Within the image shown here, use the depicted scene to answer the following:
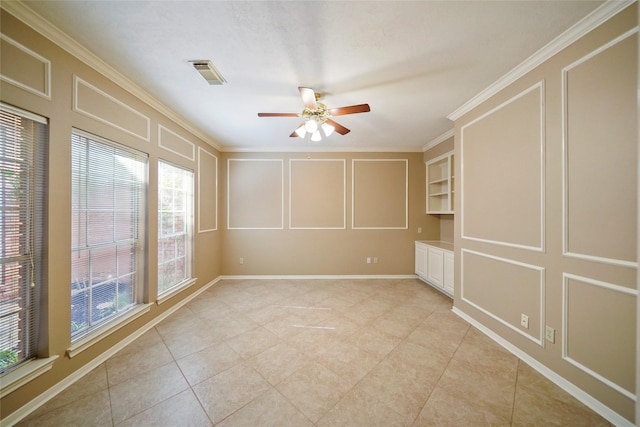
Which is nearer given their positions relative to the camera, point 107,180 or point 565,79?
point 565,79

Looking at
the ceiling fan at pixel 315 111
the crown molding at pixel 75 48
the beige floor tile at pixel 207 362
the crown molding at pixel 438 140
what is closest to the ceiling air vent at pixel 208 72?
the ceiling fan at pixel 315 111

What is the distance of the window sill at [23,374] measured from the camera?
4.40 ft

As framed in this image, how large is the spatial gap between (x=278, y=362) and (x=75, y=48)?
3.09m

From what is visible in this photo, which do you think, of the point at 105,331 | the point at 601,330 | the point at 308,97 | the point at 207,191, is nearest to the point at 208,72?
the point at 308,97

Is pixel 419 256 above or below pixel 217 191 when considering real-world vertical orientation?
below

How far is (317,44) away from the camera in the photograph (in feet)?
5.55

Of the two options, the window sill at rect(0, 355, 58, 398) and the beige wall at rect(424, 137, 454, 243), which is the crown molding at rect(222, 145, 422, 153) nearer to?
the beige wall at rect(424, 137, 454, 243)

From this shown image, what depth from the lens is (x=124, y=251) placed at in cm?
231

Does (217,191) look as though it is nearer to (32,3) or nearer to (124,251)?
(124,251)

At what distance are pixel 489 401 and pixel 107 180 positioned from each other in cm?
371

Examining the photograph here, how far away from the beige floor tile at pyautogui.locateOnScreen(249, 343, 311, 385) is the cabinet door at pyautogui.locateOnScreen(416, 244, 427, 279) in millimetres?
2983

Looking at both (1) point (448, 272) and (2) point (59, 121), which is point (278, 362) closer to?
(2) point (59, 121)

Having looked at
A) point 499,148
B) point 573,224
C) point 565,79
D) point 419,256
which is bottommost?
point 419,256

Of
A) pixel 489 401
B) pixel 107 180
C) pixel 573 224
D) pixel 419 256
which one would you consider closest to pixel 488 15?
pixel 573 224
